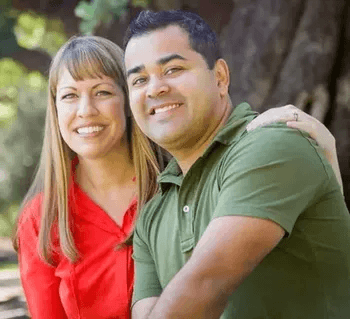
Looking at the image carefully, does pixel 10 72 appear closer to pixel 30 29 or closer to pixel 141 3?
pixel 30 29

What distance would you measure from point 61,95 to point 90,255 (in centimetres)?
54

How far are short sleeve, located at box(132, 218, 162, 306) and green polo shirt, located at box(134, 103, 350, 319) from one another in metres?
0.23

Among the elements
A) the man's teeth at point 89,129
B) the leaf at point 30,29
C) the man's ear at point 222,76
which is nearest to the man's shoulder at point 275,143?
the man's ear at point 222,76

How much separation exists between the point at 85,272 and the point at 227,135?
847mm

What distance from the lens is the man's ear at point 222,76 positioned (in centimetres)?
198

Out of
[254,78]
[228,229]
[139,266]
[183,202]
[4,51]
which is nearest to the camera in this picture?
[228,229]

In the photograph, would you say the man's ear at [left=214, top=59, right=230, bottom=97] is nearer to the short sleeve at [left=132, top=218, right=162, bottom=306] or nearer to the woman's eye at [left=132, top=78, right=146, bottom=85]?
the woman's eye at [left=132, top=78, right=146, bottom=85]

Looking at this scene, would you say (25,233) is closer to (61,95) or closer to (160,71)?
(61,95)

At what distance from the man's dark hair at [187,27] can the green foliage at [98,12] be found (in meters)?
4.07

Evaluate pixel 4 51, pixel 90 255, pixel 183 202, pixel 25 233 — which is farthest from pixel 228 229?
pixel 4 51

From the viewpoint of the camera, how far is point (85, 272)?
94.3 inches

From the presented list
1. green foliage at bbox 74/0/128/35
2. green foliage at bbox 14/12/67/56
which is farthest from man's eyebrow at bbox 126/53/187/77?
green foliage at bbox 14/12/67/56

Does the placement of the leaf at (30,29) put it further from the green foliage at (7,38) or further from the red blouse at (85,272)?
the red blouse at (85,272)

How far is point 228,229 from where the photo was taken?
1.47 m
